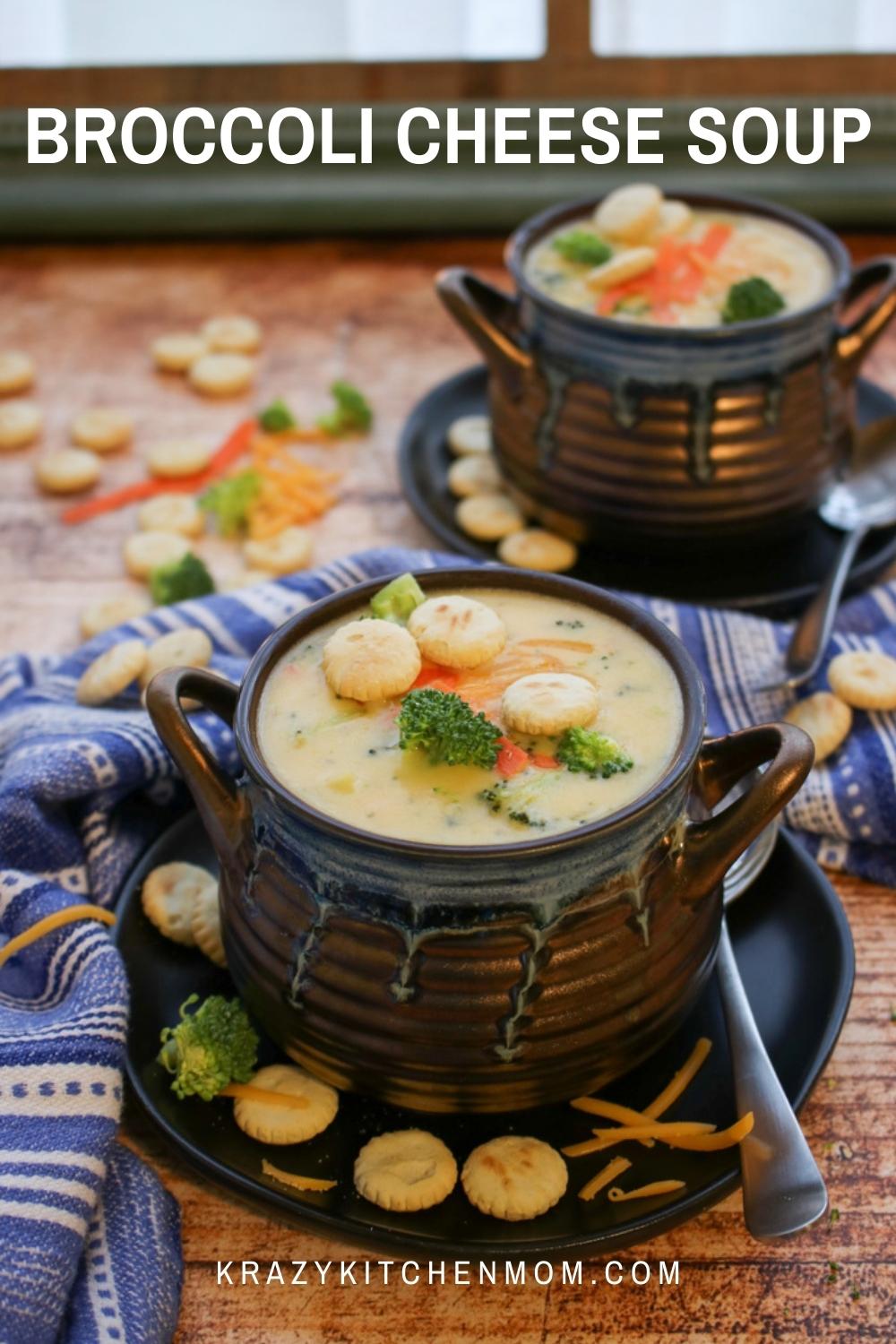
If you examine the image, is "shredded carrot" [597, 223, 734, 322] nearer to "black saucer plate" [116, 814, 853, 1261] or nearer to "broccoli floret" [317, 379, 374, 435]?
"broccoli floret" [317, 379, 374, 435]

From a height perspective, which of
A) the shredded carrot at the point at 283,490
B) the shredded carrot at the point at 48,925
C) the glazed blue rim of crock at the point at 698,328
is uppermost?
the glazed blue rim of crock at the point at 698,328

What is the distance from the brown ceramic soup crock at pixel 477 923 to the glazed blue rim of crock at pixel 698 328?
93 cm

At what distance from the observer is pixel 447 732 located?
165 centimetres

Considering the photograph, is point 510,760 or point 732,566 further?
point 732,566

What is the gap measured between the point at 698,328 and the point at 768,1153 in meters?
1.38

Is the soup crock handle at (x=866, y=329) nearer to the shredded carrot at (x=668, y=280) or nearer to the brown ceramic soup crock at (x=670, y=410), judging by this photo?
the brown ceramic soup crock at (x=670, y=410)

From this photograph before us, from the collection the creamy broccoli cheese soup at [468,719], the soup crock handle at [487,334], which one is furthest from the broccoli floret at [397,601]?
the soup crock handle at [487,334]

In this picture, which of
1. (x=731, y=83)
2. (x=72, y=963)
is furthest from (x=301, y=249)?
(x=72, y=963)

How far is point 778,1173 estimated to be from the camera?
5.25ft

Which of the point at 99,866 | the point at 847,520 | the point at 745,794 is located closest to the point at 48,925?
the point at 99,866

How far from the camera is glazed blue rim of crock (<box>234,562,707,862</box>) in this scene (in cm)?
151

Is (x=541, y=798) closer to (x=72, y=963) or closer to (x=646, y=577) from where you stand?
(x=72, y=963)

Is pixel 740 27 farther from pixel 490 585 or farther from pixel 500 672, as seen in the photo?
pixel 500 672

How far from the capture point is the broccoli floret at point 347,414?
3.38 meters
